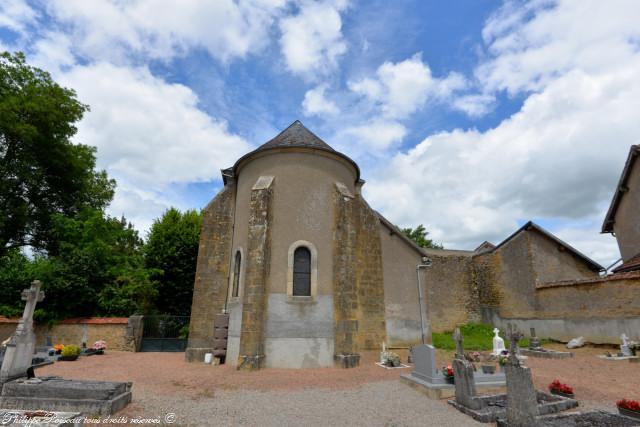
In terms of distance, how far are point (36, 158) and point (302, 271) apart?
18.2 metres

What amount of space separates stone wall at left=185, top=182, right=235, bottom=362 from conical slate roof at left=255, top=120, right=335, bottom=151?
10.6ft

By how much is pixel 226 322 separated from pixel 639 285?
1656 centimetres

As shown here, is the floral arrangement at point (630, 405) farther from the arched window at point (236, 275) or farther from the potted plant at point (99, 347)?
the potted plant at point (99, 347)

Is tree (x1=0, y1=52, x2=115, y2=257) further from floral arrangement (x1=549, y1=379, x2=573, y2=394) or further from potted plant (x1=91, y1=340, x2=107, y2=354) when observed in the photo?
floral arrangement (x1=549, y1=379, x2=573, y2=394)

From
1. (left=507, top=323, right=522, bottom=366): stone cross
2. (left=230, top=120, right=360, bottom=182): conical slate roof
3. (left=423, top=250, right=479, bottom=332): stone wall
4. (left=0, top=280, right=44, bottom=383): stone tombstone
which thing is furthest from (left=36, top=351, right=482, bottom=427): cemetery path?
(left=423, top=250, right=479, bottom=332): stone wall

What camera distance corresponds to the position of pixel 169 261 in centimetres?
1962

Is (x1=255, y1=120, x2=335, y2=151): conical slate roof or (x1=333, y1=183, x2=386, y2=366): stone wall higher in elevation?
(x1=255, y1=120, x2=335, y2=151): conical slate roof

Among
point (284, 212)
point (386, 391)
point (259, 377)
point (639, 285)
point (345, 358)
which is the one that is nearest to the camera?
point (386, 391)

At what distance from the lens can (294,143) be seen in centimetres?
1294

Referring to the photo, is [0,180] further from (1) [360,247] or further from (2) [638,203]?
(2) [638,203]

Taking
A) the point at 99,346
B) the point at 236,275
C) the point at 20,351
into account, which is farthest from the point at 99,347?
the point at 20,351

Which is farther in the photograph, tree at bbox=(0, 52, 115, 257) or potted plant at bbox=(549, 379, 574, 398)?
tree at bbox=(0, 52, 115, 257)

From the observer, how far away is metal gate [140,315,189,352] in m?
15.5

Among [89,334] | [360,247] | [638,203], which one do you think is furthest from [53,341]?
[638,203]
